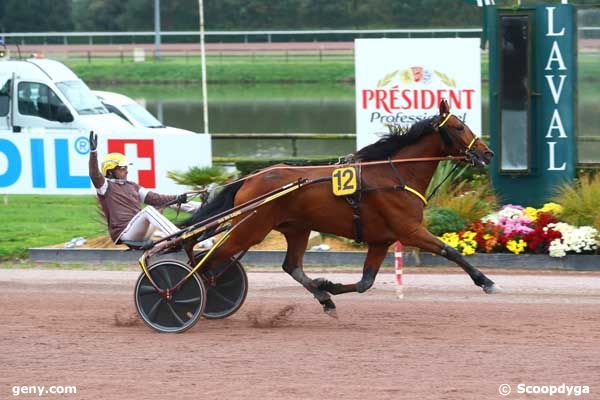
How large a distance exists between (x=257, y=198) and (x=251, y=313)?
A: 1220 millimetres

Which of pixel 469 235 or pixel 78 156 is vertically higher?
pixel 78 156

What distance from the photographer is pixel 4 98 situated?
2161 centimetres

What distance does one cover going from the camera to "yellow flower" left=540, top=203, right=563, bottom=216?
1316 cm

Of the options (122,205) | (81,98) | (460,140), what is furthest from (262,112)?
(460,140)

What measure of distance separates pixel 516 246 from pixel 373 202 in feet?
12.3

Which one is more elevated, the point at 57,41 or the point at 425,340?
the point at 57,41

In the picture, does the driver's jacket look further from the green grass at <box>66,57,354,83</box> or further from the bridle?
the green grass at <box>66,57,354,83</box>

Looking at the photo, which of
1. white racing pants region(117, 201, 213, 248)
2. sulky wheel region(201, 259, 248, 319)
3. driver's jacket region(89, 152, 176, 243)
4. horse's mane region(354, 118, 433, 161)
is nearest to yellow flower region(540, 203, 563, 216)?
horse's mane region(354, 118, 433, 161)

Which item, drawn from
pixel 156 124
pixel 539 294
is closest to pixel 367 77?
pixel 539 294

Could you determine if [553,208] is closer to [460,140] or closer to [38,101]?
[460,140]

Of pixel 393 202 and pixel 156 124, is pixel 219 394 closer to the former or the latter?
pixel 393 202

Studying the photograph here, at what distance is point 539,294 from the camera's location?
11031 millimetres

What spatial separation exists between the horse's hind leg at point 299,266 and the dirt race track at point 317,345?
22 centimetres

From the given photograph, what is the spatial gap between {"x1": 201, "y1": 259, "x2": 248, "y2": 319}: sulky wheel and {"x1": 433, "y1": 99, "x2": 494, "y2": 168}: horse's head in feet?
6.79
